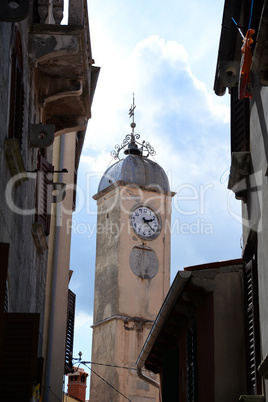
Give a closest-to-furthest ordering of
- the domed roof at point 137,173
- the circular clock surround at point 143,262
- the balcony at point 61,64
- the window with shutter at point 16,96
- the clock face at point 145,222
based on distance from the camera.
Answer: the window with shutter at point 16,96 < the balcony at point 61,64 < the circular clock surround at point 143,262 < the clock face at point 145,222 < the domed roof at point 137,173

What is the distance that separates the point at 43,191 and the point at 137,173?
30212mm

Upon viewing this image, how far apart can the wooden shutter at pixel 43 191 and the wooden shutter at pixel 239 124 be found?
294cm

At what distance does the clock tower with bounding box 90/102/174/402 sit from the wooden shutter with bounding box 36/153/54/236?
2509 cm

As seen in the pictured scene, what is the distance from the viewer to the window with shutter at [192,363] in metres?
12.7

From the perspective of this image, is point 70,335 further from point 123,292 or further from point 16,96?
point 123,292

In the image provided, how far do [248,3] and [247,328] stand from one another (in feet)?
15.2

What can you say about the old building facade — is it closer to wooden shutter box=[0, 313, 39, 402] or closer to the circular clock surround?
wooden shutter box=[0, 313, 39, 402]

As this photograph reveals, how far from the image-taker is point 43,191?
11516 mm

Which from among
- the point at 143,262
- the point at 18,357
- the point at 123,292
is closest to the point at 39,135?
the point at 18,357

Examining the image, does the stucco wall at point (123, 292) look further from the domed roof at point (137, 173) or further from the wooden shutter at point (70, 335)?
the wooden shutter at point (70, 335)

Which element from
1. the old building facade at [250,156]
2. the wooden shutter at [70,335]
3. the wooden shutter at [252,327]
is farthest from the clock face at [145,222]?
the wooden shutter at [252,327]

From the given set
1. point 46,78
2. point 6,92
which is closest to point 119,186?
point 46,78

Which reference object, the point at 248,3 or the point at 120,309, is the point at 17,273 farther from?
the point at 120,309

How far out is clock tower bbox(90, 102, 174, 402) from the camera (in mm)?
36350
